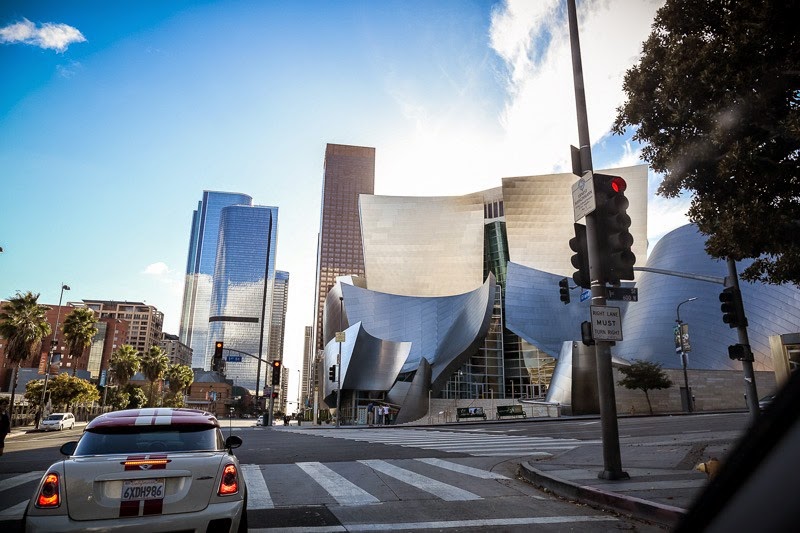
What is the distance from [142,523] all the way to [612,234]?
8654 mm

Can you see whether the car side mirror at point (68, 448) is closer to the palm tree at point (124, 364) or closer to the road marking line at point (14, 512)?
the road marking line at point (14, 512)

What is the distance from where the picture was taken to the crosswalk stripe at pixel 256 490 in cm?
827

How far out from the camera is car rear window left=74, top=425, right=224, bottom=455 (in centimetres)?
564

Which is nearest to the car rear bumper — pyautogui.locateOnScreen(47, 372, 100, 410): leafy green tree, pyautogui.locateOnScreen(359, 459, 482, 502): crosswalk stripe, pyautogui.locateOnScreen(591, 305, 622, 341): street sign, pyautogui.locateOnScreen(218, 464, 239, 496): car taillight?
pyautogui.locateOnScreen(218, 464, 239, 496): car taillight

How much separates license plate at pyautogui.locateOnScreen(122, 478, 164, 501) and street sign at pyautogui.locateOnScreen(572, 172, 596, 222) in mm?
8256

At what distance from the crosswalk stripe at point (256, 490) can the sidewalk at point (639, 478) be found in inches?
194

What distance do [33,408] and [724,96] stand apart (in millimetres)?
79076

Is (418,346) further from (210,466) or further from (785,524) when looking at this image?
(785,524)

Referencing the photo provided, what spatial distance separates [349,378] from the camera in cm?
6444

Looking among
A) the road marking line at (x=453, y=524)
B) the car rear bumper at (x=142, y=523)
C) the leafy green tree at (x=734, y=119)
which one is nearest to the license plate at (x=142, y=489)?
the car rear bumper at (x=142, y=523)

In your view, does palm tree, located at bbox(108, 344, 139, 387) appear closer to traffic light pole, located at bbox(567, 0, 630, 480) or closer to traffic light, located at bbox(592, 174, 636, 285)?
traffic light pole, located at bbox(567, 0, 630, 480)

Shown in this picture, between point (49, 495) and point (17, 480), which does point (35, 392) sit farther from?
point (49, 495)

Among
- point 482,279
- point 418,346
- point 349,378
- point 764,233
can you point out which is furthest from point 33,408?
point 764,233

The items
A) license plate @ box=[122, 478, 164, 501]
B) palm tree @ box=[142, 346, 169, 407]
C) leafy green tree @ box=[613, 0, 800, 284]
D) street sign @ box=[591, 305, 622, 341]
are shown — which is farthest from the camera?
palm tree @ box=[142, 346, 169, 407]
